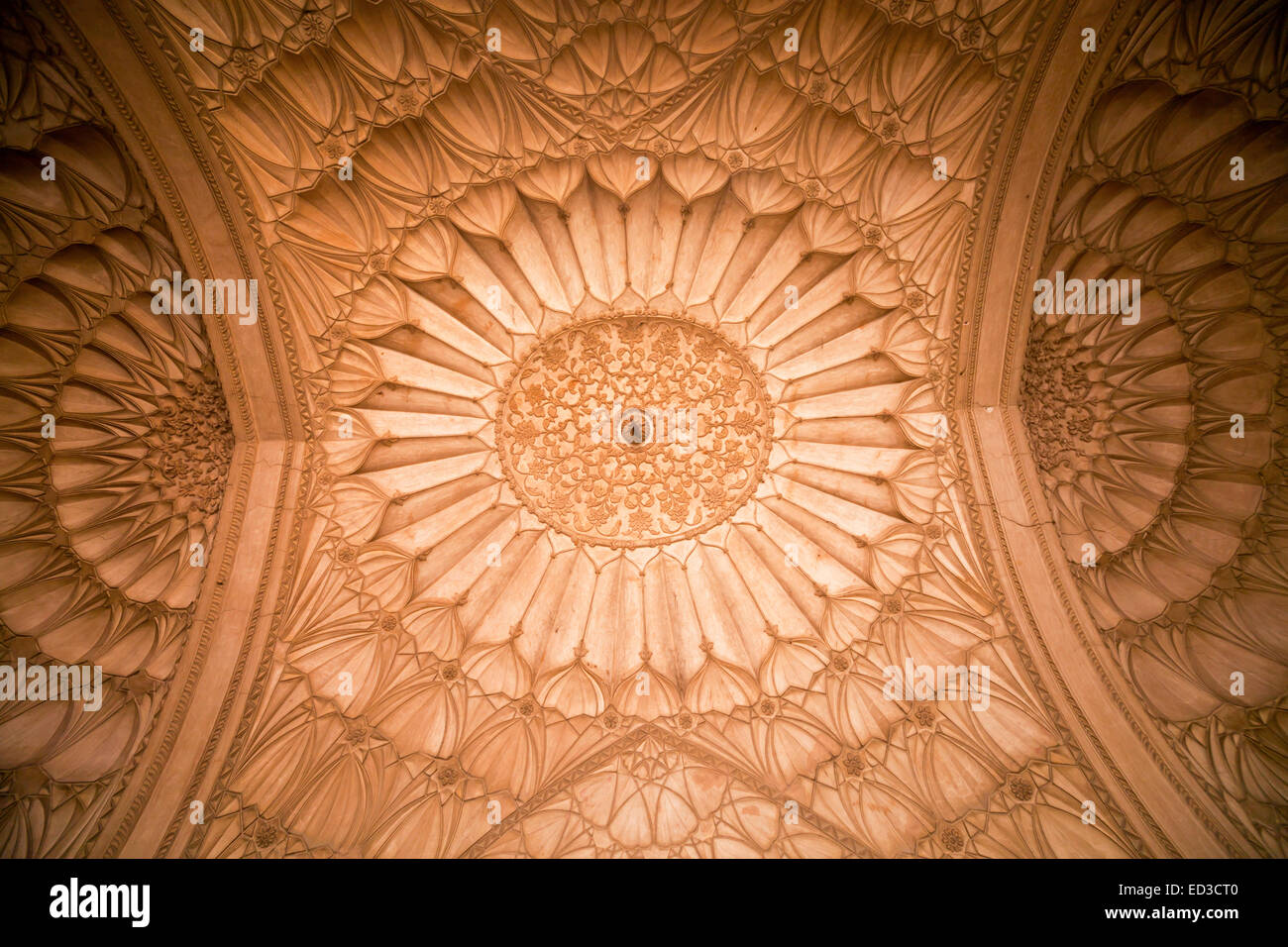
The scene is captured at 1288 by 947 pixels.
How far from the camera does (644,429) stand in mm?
12594

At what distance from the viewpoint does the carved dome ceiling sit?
29.0ft

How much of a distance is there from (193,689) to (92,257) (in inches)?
222

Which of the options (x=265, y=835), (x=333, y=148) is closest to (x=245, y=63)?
(x=333, y=148)

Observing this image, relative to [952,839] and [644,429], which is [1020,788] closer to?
[952,839]

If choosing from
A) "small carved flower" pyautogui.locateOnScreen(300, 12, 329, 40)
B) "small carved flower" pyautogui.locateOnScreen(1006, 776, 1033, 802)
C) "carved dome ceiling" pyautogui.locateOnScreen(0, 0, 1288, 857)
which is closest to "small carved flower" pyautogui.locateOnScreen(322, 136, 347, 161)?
"carved dome ceiling" pyautogui.locateOnScreen(0, 0, 1288, 857)

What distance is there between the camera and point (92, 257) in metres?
8.88

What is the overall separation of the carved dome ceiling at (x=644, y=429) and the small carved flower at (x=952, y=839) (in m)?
0.10

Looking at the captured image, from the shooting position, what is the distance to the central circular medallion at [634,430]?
481 inches

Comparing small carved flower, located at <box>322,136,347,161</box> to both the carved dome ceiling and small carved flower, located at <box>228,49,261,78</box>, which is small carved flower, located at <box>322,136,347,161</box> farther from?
small carved flower, located at <box>228,49,261,78</box>

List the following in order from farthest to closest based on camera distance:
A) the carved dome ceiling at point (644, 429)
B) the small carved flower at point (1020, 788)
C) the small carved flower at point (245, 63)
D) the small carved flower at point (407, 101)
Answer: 1. the small carved flower at point (1020, 788)
2. the small carved flower at point (407, 101)
3. the carved dome ceiling at point (644, 429)
4. the small carved flower at point (245, 63)

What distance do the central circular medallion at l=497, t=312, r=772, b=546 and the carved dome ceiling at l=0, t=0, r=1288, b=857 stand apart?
0.27 ft

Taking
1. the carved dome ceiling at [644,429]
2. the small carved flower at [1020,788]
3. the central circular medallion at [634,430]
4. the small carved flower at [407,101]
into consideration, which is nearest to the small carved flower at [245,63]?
the carved dome ceiling at [644,429]

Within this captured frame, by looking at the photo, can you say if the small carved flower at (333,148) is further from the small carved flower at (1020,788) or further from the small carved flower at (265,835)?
the small carved flower at (1020,788)

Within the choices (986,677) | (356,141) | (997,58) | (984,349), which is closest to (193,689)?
(356,141)
